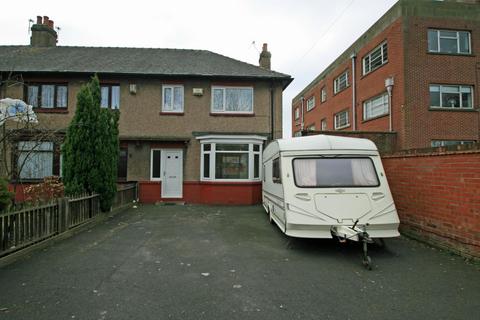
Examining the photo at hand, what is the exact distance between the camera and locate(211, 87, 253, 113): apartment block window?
1230 centimetres

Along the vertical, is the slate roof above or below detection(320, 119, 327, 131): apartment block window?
above

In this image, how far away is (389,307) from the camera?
3.17 metres

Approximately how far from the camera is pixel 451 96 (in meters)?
13.6

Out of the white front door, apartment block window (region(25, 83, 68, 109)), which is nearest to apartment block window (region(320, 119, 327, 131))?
the white front door

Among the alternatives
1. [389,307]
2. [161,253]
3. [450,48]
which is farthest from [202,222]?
[450,48]

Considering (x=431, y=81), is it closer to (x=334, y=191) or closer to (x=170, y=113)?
(x=334, y=191)

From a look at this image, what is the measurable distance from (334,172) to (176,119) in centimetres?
865

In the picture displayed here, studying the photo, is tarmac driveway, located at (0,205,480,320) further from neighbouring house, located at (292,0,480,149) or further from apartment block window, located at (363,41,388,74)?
apartment block window, located at (363,41,388,74)

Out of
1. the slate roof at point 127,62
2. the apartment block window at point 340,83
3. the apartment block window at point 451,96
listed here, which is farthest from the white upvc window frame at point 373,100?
the slate roof at point 127,62

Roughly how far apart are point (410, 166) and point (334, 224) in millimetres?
3069

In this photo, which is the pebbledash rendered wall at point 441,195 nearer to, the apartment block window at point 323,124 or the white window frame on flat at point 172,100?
the white window frame on flat at point 172,100

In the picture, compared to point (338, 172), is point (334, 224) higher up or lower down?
lower down

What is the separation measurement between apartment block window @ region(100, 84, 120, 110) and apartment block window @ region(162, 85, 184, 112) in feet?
7.11

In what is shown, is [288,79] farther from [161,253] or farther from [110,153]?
[161,253]
